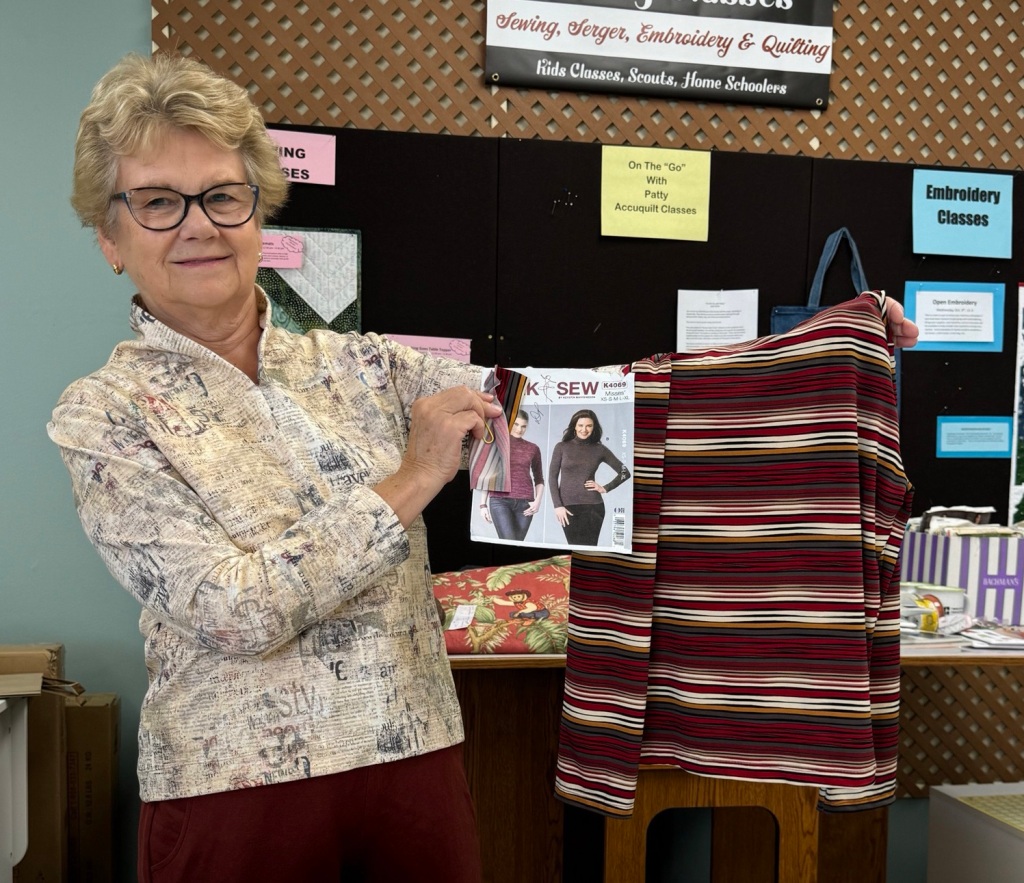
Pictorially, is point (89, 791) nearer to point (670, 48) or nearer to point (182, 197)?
point (182, 197)

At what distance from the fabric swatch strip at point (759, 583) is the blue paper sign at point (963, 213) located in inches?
49.0

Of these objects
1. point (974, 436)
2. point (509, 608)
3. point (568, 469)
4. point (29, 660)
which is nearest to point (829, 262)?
point (974, 436)

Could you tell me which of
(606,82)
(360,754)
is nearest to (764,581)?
(360,754)

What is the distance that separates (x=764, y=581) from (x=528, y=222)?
3.95 ft

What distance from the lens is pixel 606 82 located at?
7.38ft

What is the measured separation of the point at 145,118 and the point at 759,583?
98cm

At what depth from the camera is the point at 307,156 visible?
7.03 ft

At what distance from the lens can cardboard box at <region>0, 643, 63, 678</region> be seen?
6.68 feet

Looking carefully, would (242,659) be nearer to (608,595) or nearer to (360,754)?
(360,754)

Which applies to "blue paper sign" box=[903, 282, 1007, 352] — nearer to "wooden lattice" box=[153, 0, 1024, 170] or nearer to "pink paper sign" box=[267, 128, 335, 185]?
"wooden lattice" box=[153, 0, 1024, 170]

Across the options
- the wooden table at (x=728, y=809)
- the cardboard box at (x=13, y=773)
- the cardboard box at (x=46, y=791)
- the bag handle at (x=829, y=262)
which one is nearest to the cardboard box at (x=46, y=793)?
the cardboard box at (x=46, y=791)

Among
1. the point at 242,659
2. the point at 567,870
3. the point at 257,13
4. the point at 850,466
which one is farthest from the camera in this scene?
the point at 567,870

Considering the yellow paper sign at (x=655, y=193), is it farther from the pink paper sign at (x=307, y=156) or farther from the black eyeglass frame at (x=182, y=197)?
the black eyeglass frame at (x=182, y=197)

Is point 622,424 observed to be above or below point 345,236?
below
